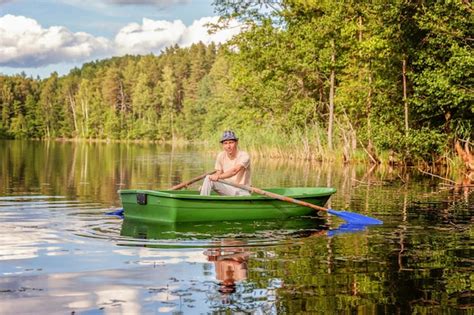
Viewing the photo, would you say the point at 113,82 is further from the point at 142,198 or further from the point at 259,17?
the point at 142,198

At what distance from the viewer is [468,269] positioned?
7.88 m

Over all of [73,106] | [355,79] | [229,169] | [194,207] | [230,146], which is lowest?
[194,207]

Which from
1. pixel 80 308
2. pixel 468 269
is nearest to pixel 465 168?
pixel 468 269

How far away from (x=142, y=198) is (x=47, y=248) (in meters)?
2.56

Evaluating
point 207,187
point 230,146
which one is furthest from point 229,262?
point 230,146

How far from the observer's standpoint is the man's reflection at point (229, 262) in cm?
704

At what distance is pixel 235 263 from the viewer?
317 inches

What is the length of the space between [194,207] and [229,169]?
1.33 meters

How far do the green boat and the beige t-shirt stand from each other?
864 mm

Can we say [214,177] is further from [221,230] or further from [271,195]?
[221,230]

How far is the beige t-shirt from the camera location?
1259 centimetres

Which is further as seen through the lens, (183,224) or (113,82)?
(113,82)

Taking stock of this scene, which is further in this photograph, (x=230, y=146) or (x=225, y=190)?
(x=225, y=190)

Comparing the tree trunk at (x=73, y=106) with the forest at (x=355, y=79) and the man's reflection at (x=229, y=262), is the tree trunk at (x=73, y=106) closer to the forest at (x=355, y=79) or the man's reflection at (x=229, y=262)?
the forest at (x=355, y=79)
